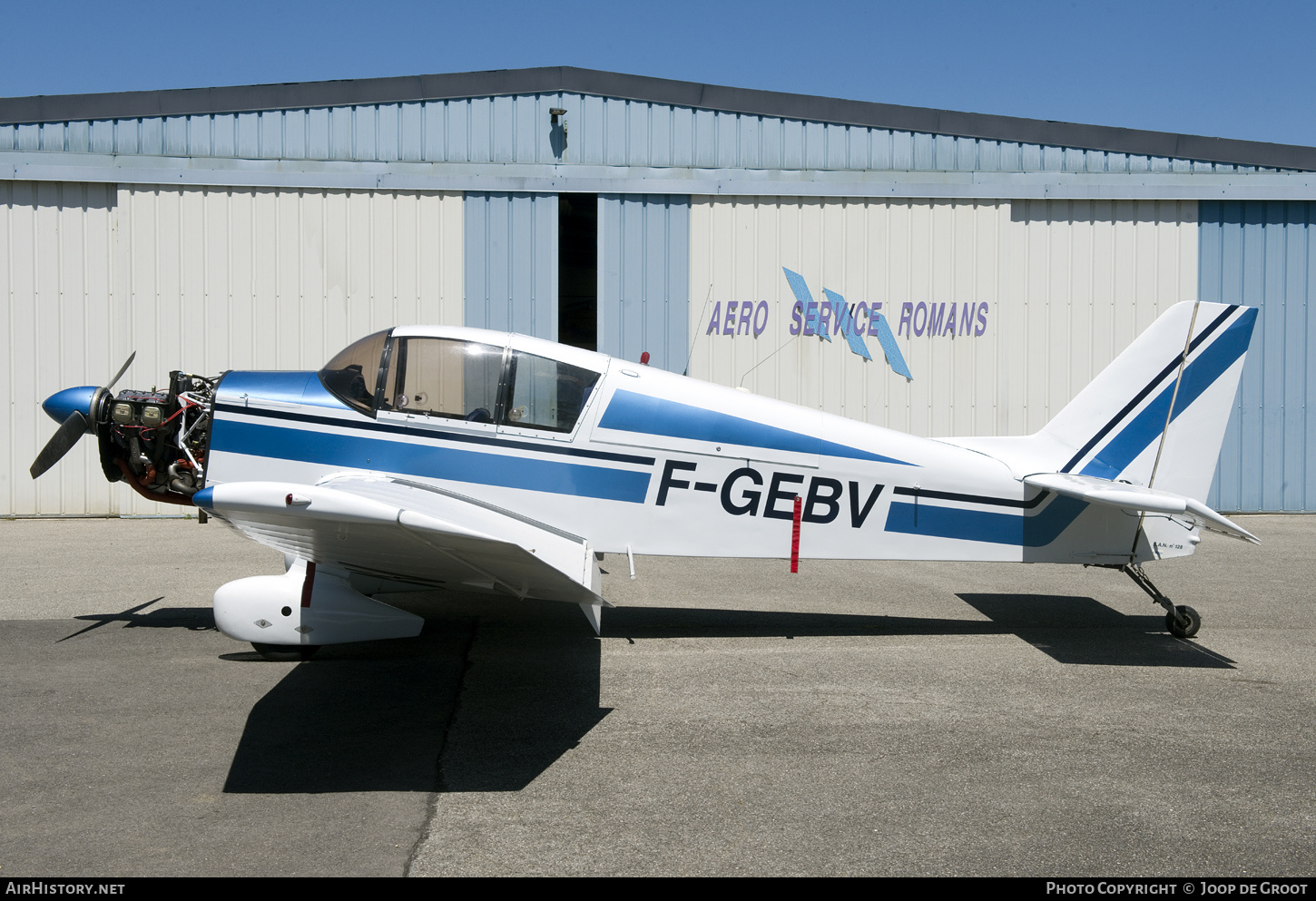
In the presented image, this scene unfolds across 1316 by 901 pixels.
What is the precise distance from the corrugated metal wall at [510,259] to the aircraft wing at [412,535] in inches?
237

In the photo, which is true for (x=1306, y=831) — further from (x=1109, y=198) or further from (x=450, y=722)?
(x=1109, y=198)

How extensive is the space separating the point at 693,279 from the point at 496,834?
8.94 meters

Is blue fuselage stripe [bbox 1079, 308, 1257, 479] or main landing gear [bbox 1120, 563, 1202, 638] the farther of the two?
main landing gear [bbox 1120, 563, 1202, 638]

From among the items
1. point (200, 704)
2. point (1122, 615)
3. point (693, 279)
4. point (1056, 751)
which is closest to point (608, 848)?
point (1056, 751)

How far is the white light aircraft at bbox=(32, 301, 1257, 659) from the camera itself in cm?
523

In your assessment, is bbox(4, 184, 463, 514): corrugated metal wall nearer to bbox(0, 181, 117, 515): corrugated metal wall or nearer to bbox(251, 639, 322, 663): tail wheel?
bbox(0, 181, 117, 515): corrugated metal wall

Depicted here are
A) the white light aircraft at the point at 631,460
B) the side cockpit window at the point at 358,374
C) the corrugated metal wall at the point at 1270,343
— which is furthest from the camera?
the corrugated metal wall at the point at 1270,343

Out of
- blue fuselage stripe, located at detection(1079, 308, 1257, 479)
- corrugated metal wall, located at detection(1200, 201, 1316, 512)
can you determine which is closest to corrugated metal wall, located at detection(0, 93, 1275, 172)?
corrugated metal wall, located at detection(1200, 201, 1316, 512)

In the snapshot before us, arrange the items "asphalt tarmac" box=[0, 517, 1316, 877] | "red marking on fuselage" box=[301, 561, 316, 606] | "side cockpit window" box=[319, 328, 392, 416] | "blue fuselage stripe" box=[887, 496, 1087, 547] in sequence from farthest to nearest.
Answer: "blue fuselage stripe" box=[887, 496, 1087, 547]
"side cockpit window" box=[319, 328, 392, 416]
"red marking on fuselage" box=[301, 561, 316, 606]
"asphalt tarmac" box=[0, 517, 1316, 877]

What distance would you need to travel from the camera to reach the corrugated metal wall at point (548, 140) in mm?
10891

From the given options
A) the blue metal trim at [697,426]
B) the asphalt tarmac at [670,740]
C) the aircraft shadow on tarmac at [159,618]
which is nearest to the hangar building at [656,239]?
the asphalt tarmac at [670,740]

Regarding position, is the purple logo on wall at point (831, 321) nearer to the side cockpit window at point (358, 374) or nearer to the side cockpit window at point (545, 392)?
the side cockpit window at point (545, 392)

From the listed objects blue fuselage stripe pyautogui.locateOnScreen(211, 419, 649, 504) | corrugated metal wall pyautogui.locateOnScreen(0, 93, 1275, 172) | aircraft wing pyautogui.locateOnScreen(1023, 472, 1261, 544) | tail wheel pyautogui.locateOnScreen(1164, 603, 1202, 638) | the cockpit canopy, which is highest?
corrugated metal wall pyautogui.locateOnScreen(0, 93, 1275, 172)

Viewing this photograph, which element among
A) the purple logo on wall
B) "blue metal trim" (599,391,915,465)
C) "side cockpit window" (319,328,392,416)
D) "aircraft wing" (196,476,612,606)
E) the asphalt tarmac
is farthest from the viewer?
the purple logo on wall
